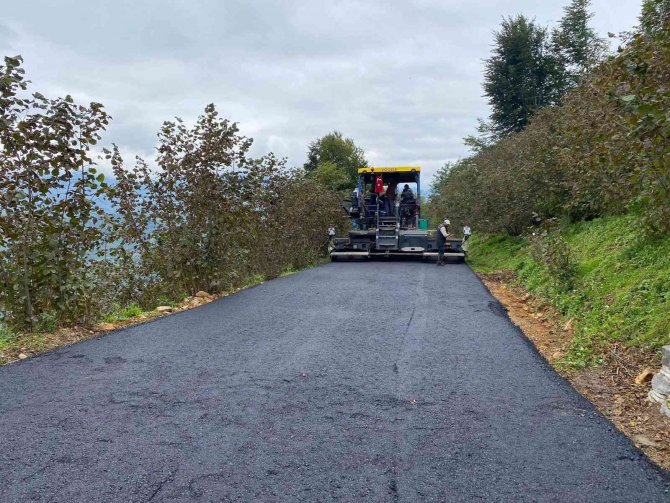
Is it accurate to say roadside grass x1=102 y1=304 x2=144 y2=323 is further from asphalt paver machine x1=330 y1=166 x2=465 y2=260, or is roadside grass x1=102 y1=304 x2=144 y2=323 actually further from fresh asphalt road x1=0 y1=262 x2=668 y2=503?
asphalt paver machine x1=330 y1=166 x2=465 y2=260

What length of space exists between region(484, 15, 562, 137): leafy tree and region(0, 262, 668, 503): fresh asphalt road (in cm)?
2970

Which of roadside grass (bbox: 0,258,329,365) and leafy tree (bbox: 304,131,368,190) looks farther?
leafy tree (bbox: 304,131,368,190)

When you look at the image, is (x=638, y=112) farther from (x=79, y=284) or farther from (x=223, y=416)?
(x=79, y=284)

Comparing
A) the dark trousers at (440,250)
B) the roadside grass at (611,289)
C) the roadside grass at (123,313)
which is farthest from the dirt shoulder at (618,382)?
the dark trousers at (440,250)

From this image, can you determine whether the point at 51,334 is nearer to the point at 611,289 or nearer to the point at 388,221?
the point at 611,289

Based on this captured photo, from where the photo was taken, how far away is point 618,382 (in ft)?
17.0

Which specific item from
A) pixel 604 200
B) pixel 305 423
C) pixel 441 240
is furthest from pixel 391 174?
pixel 305 423

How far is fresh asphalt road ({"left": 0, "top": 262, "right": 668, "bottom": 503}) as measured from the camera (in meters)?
3.11

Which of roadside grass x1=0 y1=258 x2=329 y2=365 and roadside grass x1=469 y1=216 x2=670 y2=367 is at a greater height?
roadside grass x1=469 y1=216 x2=670 y2=367

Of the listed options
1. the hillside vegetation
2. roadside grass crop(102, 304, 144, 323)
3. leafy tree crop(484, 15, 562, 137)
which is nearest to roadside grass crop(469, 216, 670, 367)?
the hillside vegetation

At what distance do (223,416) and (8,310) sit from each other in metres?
3.90

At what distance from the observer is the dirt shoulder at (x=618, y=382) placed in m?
3.97

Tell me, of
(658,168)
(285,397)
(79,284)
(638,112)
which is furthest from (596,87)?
(79,284)

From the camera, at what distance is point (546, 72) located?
111 ft
